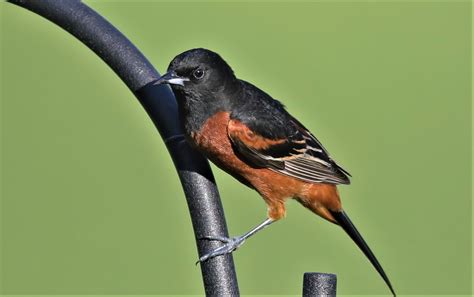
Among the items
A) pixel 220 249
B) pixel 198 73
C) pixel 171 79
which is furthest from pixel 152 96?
pixel 220 249

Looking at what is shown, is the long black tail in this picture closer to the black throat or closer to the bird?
the bird

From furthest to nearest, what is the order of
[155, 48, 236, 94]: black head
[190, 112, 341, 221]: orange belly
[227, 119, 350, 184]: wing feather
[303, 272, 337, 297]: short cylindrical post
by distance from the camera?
[227, 119, 350, 184]: wing feather, [190, 112, 341, 221]: orange belly, [155, 48, 236, 94]: black head, [303, 272, 337, 297]: short cylindrical post

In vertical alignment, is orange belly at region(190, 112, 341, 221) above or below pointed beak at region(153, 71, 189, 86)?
below

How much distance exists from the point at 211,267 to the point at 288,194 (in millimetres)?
1315

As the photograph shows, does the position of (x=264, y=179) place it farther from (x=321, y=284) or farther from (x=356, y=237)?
(x=321, y=284)

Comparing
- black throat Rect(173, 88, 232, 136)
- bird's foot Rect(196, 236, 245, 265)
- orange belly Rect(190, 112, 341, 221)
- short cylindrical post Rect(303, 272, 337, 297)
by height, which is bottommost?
short cylindrical post Rect(303, 272, 337, 297)

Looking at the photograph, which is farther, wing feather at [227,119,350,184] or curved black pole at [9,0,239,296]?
wing feather at [227,119,350,184]

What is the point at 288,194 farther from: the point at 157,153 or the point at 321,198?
the point at 157,153

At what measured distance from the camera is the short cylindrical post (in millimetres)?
3184

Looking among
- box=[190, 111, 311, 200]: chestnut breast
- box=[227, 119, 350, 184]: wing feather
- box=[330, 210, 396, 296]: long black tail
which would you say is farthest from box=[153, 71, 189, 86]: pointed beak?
box=[330, 210, 396, 296]: long black tail

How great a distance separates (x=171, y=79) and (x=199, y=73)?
0.32 m

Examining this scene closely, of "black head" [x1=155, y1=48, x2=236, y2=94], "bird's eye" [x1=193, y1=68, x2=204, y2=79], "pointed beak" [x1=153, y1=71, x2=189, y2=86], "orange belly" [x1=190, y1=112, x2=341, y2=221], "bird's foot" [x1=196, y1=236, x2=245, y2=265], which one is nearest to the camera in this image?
"bird's foot" [x1=196, y1=236, x2=245, y2=265]

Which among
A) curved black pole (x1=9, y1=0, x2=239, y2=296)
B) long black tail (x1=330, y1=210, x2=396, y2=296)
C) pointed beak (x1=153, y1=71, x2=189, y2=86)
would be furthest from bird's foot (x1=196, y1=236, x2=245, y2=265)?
long black tail (x1=330, y1=210, x2=396, y2=296)

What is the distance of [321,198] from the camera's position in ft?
16.0
